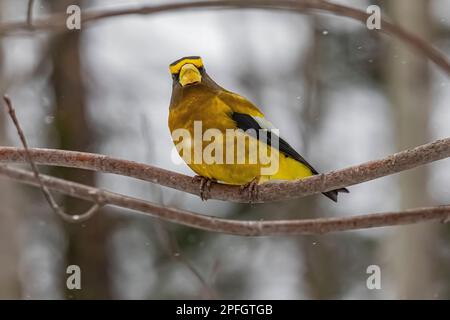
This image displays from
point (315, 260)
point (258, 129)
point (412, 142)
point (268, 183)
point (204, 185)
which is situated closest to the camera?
point (268, 183)

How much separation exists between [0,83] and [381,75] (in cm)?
459

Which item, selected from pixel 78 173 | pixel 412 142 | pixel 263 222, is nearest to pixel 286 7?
pixel 263 222

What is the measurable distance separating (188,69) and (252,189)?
0.77 metres

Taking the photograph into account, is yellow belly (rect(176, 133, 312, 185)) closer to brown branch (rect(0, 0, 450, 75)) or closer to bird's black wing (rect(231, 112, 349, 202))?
bird's black wing (rect(231, 112, 349, 202))

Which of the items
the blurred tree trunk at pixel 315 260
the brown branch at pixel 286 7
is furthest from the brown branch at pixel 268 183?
the blurred tree trunk at pixel 315 260

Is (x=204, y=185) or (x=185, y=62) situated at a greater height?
(x=185, y=62)

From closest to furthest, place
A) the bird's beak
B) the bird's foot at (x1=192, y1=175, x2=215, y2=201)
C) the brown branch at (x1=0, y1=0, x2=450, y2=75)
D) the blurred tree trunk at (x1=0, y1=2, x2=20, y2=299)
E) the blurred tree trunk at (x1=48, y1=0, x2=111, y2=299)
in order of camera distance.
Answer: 1. the brown branch at (x1=0, y1=0, x2=450, y2=75)
2. the bird's foot at (x1=192, y1=175, x2=215, y2=201)
3. the bird's beak
4. the blurred tree trunk at (x1=0, y1=2, x2=20, y2=299)
5. the blurred tree trunk at (x1=48, y1=0, x2=111, y2=299)

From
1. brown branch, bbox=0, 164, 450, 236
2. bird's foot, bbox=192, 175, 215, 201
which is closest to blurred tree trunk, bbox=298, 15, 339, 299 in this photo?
bird's foot, bbox=192, 175, 215, 201

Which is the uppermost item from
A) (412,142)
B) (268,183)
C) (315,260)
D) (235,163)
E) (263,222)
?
(412,142)

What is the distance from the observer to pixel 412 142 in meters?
7.63

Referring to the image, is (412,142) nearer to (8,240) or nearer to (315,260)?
(315,260)

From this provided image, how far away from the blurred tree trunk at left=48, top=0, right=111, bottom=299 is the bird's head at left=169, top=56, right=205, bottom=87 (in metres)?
3.63

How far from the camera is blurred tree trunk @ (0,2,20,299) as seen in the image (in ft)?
23.5
